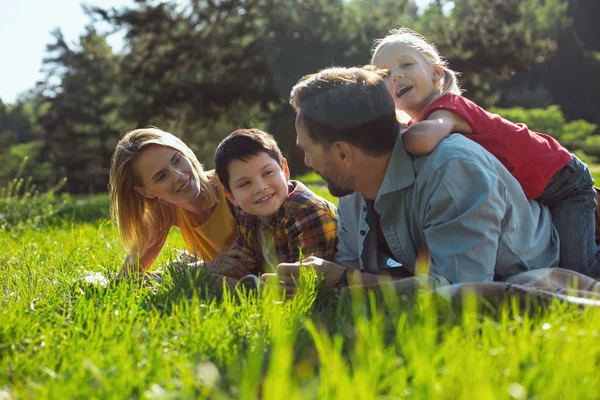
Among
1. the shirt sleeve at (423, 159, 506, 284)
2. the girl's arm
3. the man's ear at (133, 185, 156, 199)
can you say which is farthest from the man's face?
the man's ear at (133, 185, 156, 199)

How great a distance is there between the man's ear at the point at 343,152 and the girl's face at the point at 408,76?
0.85 m

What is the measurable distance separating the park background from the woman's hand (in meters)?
0.30

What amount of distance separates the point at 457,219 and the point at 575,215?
1.09 m

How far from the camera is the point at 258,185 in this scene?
3650 mm

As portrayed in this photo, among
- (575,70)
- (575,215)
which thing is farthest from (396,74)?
(575,70)

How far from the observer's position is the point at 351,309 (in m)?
2.61

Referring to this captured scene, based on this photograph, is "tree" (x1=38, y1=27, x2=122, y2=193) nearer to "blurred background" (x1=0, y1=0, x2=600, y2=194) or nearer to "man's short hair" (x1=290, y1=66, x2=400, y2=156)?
"blurred background" (x1=0, y1=0, x2=600, y2=194)

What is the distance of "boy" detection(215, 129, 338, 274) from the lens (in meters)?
3.67

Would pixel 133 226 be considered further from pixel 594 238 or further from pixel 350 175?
pixel 594 238

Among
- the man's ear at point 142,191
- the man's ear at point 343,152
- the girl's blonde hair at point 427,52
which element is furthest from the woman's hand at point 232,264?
the girl's blonde hair at point 427,52

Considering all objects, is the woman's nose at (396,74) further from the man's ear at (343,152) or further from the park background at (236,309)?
the park background at (236,309)

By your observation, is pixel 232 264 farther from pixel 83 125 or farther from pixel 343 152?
pixel 83 125

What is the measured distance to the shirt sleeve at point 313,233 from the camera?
366 cm

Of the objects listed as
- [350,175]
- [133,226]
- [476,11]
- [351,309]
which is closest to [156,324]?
[351,309]
